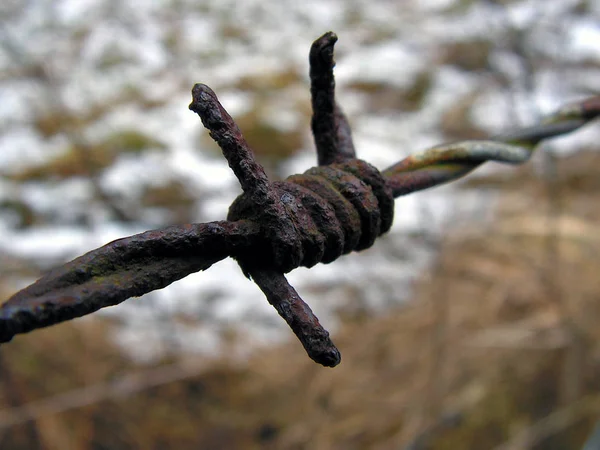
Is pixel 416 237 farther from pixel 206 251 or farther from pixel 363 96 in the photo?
pixel 206 251

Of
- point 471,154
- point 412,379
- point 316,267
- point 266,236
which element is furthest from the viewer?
point 316,267

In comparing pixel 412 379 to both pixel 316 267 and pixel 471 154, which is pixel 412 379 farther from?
pixel 471 154

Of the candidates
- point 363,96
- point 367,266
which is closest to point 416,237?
point 367,266

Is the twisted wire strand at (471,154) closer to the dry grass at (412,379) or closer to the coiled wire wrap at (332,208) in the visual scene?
the coiled wire wrap at (332,208)

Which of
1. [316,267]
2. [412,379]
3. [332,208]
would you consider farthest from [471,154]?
[316,267]

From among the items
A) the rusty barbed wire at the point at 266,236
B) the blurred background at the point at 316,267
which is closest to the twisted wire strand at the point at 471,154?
the rusty barbed wire at the point at 266,236

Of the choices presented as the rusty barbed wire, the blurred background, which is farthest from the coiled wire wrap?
the blurred background

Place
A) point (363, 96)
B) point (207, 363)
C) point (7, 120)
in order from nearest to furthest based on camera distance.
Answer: point (207, 363) < point (7, 120) < point (363, 96)
